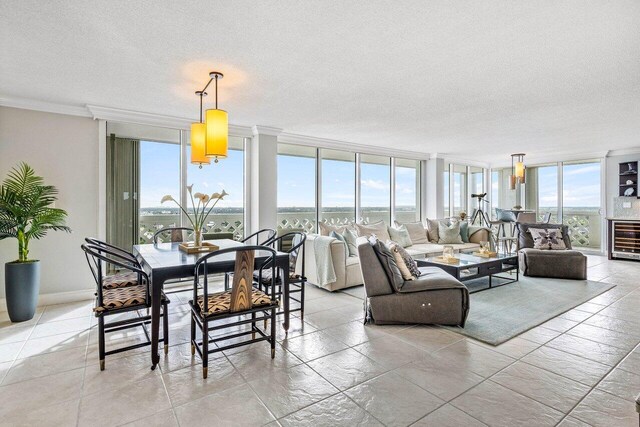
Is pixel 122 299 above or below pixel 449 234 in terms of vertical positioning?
below

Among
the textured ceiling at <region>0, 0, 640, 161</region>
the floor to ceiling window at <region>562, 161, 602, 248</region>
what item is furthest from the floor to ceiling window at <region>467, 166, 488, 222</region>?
the textured ceiling at <region>0, 0, 640, 161</region>

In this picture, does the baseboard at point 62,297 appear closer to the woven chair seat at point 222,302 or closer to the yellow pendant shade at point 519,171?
the woven chair seat at point 222,302

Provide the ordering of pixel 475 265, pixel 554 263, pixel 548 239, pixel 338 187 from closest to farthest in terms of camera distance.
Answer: pixel 475 265, pixel 554 263, pixel 548 239, pixel 338 187

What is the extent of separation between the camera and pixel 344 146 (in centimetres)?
635

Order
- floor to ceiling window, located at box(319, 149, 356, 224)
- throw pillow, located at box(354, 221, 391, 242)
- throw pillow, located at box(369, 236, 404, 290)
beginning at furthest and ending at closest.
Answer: floor to ceiling window, located at box(319, 149, 356, 224), throw pillow, located at box(354, 221, 391, 242), throw pillow, located at box(369, 236, 404, 290)

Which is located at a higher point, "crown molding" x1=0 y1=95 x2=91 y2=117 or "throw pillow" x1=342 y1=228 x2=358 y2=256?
"crown molding" x1=0 y1=95 x2=91 y2=117

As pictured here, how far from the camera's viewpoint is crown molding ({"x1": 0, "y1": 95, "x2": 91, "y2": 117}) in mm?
3648

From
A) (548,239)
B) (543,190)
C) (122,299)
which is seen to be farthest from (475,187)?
(122,299)

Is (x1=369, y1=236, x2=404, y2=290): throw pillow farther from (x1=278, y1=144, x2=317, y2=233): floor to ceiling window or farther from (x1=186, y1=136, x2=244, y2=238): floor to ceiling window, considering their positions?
(x1=278, y1=144, x2=317, y2=233): floor to ceiling window

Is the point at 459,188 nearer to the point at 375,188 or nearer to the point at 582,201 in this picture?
the point at 582,201

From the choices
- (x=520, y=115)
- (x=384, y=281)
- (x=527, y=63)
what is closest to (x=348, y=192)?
(x=520, y=115)

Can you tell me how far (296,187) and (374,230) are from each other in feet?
5.26

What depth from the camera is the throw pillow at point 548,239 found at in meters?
5.39

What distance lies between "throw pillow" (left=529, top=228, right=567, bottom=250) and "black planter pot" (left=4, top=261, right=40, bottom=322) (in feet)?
22.2
